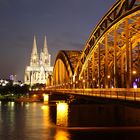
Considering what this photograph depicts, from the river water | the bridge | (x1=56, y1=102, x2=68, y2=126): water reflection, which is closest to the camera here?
the bridge

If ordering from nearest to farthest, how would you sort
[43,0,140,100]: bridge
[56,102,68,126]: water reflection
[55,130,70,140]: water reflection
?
[43,0,140,100]: bridge
[55,130,70,140]: water reflection
[56,102,68,126]: water reflection

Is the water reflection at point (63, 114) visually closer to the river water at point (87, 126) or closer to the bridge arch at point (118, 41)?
the river water at point (87, 126)

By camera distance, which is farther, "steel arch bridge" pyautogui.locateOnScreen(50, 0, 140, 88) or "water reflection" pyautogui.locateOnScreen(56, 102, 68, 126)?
"water reflection" pyautogui.locateOnScreen(56, 102, 68, 126)

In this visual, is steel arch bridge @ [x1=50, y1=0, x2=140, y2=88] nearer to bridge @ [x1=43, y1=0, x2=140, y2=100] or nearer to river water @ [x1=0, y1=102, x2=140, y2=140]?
bridge @ [x1=43, y1=0, x2=140, y2=100]

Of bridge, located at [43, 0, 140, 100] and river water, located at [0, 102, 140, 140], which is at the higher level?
bridge, located at [43, 0, 140, 100]

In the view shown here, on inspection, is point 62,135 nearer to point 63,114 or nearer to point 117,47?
point 63,114

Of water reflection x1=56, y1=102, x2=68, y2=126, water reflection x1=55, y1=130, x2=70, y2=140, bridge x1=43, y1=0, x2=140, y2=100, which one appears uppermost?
bridge x1=43, y1=0, x2=140, y2=100

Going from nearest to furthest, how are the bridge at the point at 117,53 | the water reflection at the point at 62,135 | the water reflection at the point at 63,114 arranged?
the bridge at the point at 117,53, the water reflection at the point at 62,135, the water reflection at the point at 63,114

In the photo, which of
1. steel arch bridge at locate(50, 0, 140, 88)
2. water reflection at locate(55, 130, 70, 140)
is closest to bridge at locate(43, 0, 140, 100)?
steel arch bridge at locate(50, 0, 140, 88)

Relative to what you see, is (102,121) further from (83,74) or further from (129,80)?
(83,74)

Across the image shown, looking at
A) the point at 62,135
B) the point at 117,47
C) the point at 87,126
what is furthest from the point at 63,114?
the point at 117,47

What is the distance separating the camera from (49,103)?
116562mm

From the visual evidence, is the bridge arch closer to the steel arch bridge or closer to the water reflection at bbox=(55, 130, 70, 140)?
the steel arch bridge

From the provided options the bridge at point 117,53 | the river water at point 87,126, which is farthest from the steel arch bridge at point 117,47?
the river water at point 87,126
